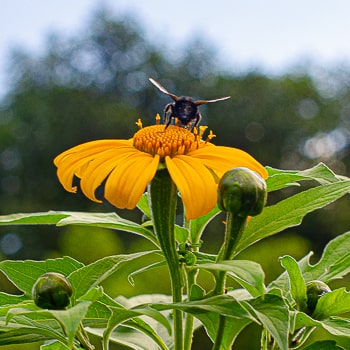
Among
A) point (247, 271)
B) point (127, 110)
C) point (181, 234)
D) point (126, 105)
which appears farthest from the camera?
point (126, 105)

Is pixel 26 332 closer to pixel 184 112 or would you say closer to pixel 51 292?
pixel 51 292

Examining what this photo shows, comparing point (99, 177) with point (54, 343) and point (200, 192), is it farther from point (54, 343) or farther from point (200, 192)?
point (54, 343)

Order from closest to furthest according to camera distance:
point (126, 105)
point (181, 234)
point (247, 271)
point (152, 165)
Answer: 1. point (247, 271)
2. point (152, 165)
3. point (181, 234)
4. point (126, 105)

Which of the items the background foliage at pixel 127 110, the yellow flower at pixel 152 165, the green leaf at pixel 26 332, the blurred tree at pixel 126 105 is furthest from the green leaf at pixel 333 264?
the blurred tree at pixel 126 105

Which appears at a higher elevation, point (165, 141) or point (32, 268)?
point (165, 141)

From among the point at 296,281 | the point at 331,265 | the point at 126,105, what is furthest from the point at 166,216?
the point at 126,105

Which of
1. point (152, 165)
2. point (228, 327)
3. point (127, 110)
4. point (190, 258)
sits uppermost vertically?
point (152, 165)

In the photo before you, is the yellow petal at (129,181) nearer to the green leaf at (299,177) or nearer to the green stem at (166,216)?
the green stem at (166,216)
